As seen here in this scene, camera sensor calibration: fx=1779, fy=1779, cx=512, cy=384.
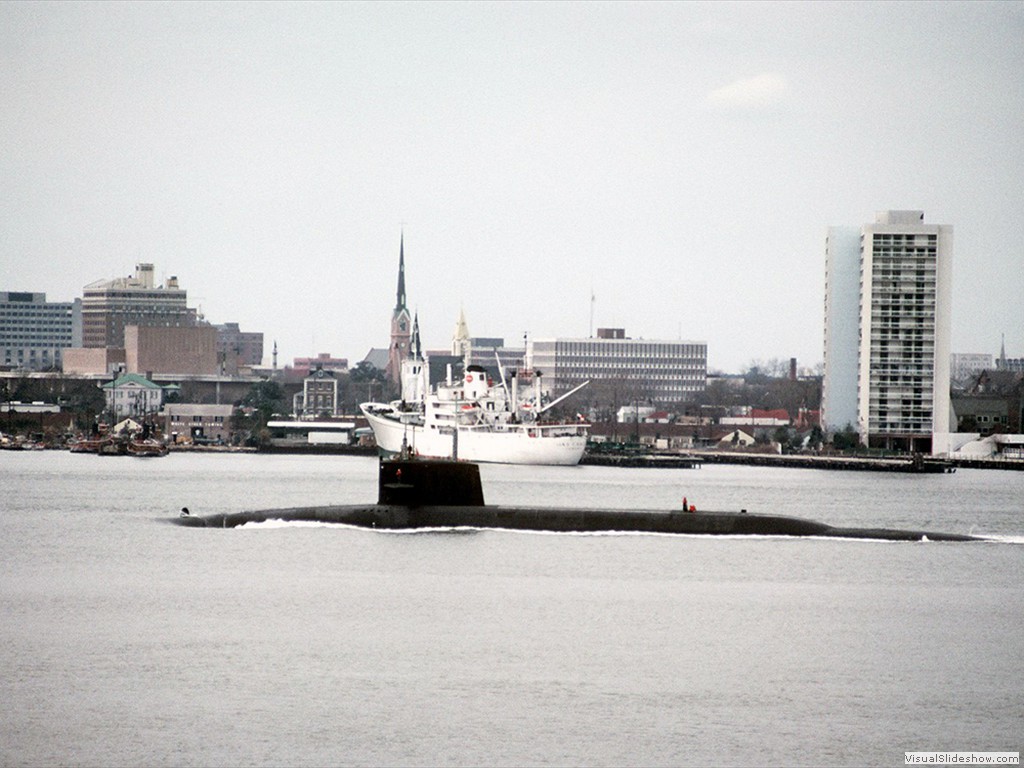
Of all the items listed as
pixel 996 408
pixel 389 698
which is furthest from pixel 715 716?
pixel 996 408

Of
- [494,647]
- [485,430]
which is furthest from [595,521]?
[485,430]

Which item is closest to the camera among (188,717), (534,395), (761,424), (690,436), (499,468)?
(188,717)

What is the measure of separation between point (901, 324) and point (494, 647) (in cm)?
11311

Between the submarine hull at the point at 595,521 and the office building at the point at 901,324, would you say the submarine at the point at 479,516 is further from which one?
the office building at the point at 901,324

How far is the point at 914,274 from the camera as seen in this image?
140750 mm

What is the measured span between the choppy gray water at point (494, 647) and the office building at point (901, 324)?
82425mm

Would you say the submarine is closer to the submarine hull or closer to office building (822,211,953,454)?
the submarine hull

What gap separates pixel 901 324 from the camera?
141 meters

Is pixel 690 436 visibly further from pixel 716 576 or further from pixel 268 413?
pixel 716 576

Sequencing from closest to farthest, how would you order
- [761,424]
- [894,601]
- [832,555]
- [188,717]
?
1. [188,717]
2. [894,601]
3. [832,555]
4. [761,424]

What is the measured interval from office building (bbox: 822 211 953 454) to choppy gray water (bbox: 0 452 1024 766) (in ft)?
270

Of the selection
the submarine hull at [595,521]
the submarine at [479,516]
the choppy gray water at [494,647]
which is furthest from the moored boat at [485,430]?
the submarine at [479,516]

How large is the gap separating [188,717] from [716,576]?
20.8m

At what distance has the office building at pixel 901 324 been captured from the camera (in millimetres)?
140375
